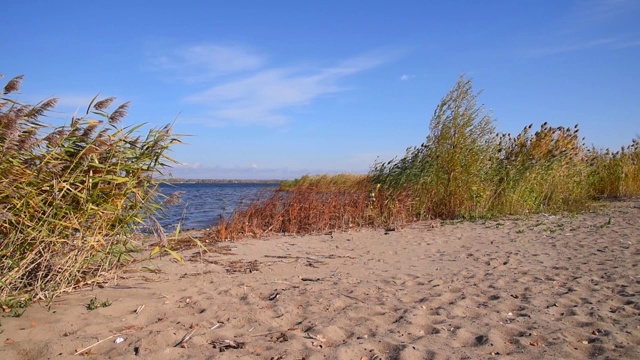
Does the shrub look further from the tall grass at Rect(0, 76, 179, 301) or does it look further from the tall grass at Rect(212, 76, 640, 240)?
the tall grass at Rect(0, 76, 179, 301)

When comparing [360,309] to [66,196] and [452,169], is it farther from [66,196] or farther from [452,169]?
[452,169]

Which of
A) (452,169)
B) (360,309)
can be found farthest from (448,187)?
(360,309)

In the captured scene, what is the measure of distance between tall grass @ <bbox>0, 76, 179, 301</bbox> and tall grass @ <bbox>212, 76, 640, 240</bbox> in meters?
5.27

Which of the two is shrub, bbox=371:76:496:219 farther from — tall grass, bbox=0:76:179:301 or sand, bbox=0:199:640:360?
tall grass, bbox=0:76:179:301

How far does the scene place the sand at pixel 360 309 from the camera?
11.4 feet

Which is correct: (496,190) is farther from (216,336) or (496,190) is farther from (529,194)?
(216,336)

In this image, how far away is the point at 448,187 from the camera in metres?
12.0

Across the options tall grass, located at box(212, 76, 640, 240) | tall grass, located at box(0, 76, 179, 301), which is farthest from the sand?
tall grass, located at box(212, 76, 640, 240)

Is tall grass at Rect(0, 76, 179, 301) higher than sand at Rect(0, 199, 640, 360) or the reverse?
higher

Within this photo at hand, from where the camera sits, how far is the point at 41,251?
418cm

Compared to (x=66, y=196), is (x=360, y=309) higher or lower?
lower

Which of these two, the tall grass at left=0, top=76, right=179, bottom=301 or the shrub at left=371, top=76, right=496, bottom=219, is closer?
the tall grass at left=0, top=76, right=179, bottom=301

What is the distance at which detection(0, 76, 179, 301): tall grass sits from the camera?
4066 millimetres

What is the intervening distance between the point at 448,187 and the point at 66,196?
A: 9.44 m
